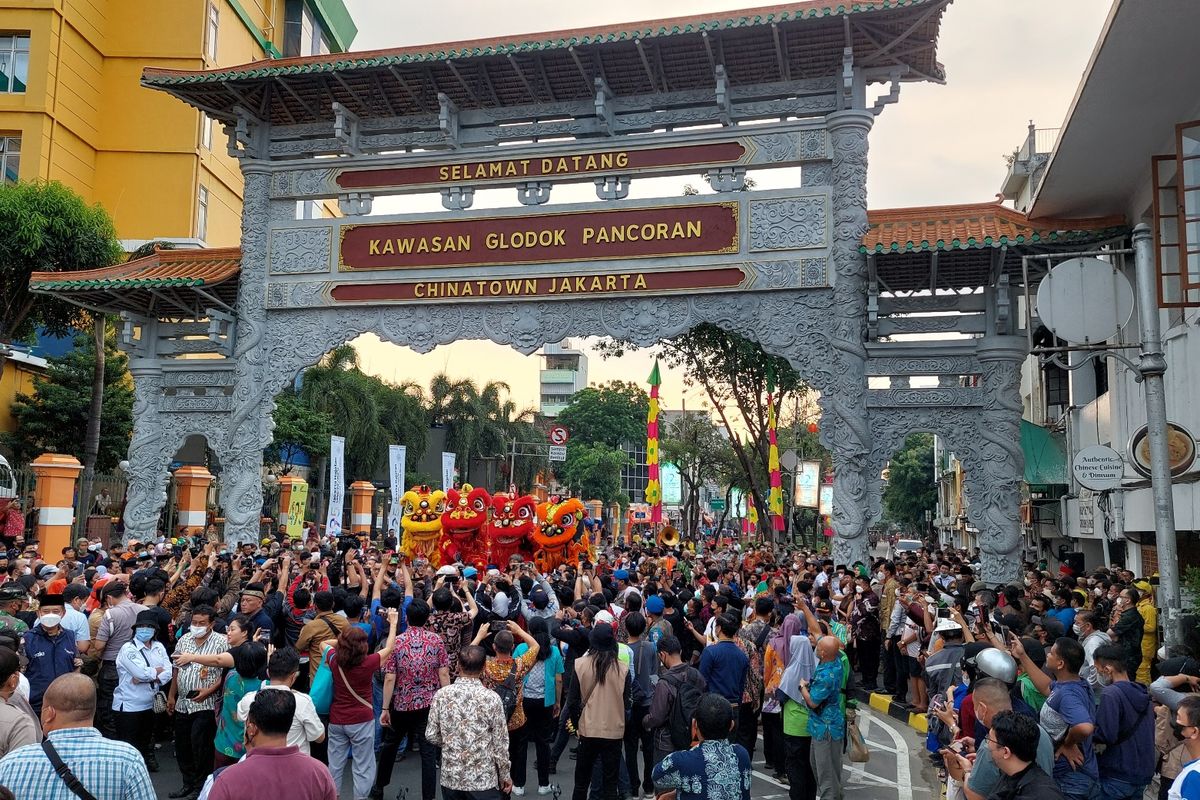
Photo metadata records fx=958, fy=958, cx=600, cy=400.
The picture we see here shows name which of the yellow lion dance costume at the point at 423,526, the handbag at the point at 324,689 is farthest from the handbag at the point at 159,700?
the yellow lion dance costume at the point at 423,526

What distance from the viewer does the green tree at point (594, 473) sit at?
191 ft

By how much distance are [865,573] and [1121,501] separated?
431 cm

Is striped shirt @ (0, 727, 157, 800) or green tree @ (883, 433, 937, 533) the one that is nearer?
striped shirt @ (0, 727, 157, 800)

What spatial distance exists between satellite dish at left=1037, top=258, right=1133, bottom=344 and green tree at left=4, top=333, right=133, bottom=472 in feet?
86.3

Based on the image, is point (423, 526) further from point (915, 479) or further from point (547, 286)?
→ point (915, 479)

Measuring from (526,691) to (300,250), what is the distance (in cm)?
1036

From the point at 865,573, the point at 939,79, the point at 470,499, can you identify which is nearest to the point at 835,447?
the point at 865,573

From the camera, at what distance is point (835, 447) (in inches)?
522

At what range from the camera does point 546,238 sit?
1486cm

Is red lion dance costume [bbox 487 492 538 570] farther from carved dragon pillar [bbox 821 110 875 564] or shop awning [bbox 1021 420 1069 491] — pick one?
shop awning [bbox 1021 420 1069 491]

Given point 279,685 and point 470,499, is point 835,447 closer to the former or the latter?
point 470,499

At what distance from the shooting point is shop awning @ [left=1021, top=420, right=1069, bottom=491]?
58.5 ft

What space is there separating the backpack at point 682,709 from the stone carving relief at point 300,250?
36.8 feet

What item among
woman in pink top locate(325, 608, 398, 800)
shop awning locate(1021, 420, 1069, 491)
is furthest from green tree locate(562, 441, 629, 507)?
woman in pink top locate(325, 608, 398, 800)
